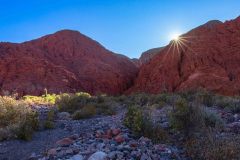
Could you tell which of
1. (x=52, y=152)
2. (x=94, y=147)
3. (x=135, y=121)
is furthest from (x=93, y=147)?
(x=135, y=121)

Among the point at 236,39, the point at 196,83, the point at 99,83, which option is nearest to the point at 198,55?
the point at 236,39

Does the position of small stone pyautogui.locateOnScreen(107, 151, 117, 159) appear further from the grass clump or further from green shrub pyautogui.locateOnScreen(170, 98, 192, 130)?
green shrub pyautogui.locateOnScreen(170, 98, 192, 130)

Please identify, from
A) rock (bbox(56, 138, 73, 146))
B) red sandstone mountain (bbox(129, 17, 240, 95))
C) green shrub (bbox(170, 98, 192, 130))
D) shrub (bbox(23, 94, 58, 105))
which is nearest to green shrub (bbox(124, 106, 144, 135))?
green shrub (bbox(170, 98, 192, 130))

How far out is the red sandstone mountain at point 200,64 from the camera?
35125 millimetres

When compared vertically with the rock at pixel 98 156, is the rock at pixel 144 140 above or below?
above

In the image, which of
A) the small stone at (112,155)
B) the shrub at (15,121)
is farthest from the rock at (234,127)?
the shrub at (15,121)

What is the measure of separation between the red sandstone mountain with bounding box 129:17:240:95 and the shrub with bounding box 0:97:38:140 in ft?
75.1

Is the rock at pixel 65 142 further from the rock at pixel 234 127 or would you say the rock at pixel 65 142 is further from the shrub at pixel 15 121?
the rock at pixel 234 127

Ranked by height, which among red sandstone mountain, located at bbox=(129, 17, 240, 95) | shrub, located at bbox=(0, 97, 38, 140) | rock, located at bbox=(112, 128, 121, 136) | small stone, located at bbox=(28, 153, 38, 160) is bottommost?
small stone, located at bbox=(28, 153, 38, 160)

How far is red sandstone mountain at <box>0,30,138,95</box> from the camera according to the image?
133 feet

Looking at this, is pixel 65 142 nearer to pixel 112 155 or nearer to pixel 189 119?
pixel 112 155

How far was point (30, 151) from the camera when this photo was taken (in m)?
8.05

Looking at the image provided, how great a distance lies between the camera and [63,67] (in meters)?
46.8

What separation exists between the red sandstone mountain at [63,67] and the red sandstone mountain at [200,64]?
13.9ft
